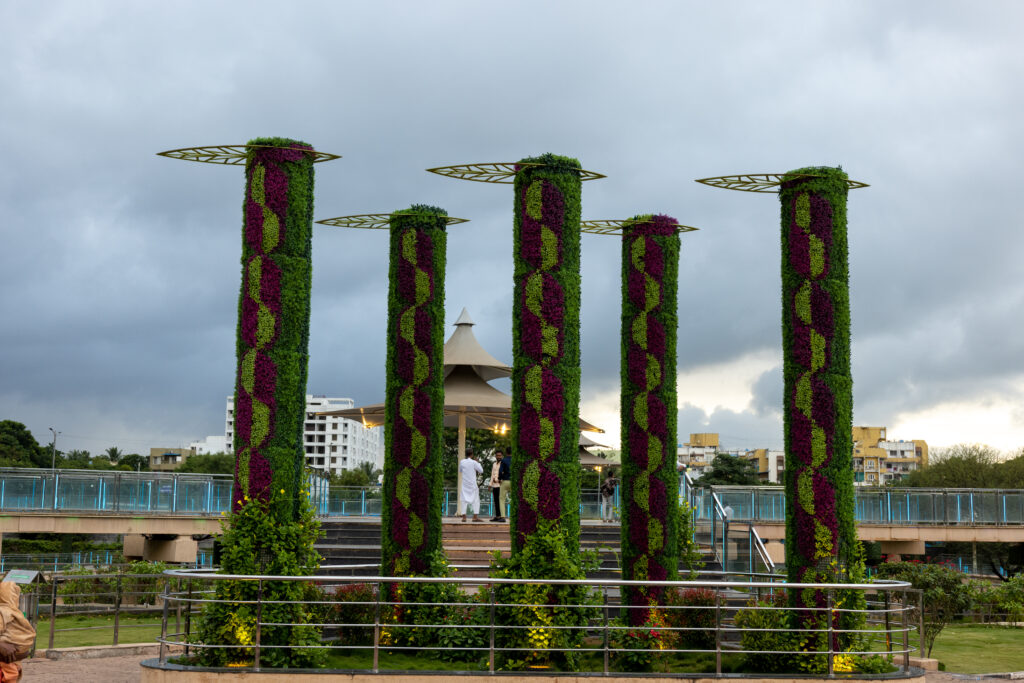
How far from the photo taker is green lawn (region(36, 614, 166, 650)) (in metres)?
18.2

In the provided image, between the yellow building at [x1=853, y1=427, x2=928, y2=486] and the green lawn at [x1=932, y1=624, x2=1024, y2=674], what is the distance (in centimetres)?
12862

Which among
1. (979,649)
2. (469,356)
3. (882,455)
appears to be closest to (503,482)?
(469,356)

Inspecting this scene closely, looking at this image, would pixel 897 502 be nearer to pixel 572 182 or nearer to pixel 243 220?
pixel 572 182

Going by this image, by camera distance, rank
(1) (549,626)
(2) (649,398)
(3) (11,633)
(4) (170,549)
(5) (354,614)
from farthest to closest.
Result: (4) (170,549)
(2) (649,398)
(5) (354,614)
(1) (549,626)
(3) (11,633)

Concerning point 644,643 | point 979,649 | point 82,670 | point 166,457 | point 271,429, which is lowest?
point 979,649

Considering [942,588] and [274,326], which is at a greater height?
[274,326]

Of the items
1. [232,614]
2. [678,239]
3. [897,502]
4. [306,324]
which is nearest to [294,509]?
[232,614]

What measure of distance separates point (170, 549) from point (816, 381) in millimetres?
22448

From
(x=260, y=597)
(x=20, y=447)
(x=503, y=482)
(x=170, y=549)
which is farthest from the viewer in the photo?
(x=20, y=447)

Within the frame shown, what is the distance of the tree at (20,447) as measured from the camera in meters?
72.1

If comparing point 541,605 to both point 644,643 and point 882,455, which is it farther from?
point 882,455

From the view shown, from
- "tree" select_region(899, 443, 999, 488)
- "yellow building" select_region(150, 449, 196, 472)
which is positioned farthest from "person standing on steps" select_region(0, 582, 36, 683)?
"yellow building" select_region(150, 449, 196, 472)

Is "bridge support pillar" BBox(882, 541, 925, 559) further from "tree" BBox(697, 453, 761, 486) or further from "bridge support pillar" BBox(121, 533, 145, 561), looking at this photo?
"tree" BBox(697, 453, 761, 486)

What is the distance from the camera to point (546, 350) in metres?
13.6
